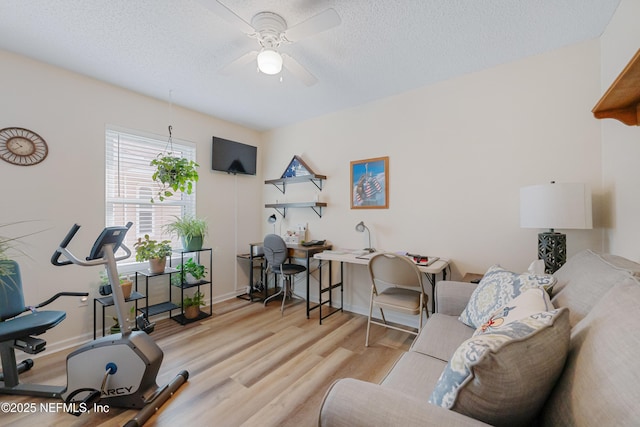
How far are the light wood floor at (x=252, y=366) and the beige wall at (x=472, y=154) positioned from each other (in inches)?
29.7

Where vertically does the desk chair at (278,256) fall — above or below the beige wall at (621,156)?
below

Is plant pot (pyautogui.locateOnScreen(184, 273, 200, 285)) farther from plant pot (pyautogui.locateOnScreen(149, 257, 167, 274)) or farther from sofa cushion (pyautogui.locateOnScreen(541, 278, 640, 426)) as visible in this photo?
sofa cushion (pyautogui.locateOnScreen(541, 278, 640, 426))

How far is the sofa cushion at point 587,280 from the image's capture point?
1.00 m

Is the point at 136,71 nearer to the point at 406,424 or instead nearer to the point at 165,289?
the point at 165,289

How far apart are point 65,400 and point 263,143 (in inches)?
137

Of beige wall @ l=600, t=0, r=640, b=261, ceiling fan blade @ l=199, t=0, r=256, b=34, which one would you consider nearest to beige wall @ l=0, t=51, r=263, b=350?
ceiling fan blade @ l=199, t=0, r=256, b=34

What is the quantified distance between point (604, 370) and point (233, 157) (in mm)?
3795

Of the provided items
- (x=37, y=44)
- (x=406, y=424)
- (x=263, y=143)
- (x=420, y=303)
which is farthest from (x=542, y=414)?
(x=263, y=143)

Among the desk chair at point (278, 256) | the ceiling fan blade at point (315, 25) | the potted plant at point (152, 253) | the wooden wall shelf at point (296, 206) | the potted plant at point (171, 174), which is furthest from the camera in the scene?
the wooden wall shelf at point (296, 206)

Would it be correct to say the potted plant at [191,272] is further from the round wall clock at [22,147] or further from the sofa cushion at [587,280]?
the sofa cushion at [587,280]

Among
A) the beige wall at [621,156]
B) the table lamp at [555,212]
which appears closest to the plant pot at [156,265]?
the table lamp at [555,212]

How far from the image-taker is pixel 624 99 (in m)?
1.28

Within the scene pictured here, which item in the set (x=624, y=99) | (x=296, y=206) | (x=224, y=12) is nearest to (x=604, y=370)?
(x=624, y=99)

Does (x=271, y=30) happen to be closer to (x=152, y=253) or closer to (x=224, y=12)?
(x=224, y=12)
